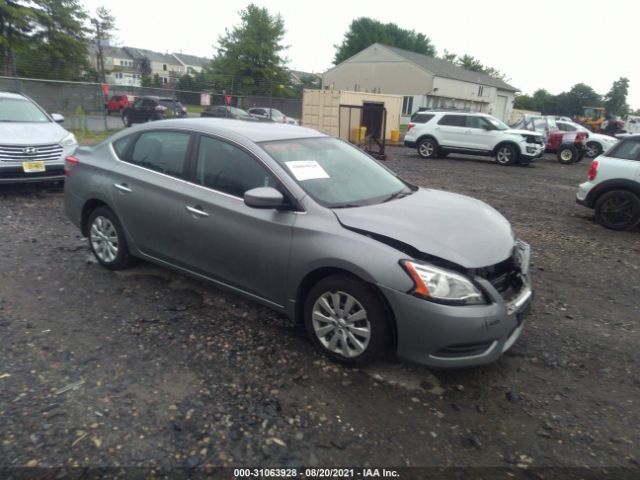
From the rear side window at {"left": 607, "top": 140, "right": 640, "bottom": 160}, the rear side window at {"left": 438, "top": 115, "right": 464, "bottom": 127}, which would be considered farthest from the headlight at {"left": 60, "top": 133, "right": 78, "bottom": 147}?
the rear side window at {"left": 438, "top": 115, "right": 464, "bottom": 127}

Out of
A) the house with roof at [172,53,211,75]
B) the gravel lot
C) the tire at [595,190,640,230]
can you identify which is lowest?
the gravel lot

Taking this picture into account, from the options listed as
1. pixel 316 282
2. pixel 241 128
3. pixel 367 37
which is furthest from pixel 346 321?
pixel 367 37

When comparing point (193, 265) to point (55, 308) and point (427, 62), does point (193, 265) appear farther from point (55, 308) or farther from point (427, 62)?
point (427, 62)

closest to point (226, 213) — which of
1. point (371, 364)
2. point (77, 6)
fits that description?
point (371, 364)

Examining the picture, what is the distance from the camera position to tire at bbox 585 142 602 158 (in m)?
20.1

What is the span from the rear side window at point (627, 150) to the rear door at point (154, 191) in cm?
678

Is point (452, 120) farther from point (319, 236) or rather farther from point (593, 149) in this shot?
point (319, 236)

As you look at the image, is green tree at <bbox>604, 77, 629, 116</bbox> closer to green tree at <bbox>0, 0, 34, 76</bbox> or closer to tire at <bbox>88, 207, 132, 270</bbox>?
green tree at <bbox>0, 0, 34, 76</bbox>

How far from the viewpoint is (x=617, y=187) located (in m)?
7.24

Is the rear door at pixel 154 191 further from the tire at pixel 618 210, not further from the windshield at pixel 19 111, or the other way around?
the tire at pixel 618 210

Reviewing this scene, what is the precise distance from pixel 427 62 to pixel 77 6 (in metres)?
33.0

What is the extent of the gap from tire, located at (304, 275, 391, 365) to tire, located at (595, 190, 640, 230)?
612cm

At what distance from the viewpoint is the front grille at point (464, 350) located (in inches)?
112

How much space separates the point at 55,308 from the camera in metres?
3.93
